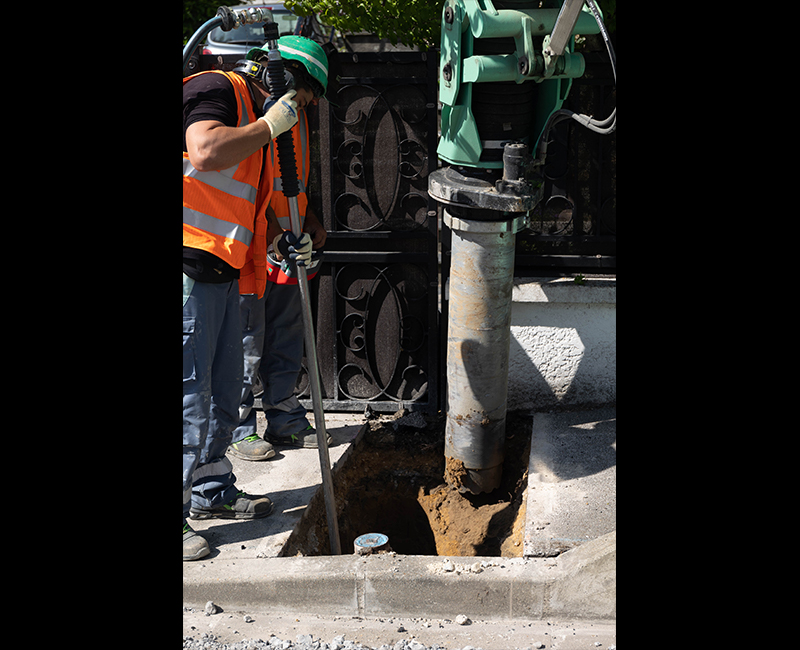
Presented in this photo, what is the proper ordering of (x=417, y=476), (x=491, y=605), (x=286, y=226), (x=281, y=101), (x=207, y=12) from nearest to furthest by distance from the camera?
(x=491, y=605) → (x=281, y=101) → (x=286, y=226) → (x=417, y=476) → (x=207, y=12)

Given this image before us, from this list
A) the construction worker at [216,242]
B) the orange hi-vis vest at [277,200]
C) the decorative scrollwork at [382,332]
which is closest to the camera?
the construction worker at [216,242]

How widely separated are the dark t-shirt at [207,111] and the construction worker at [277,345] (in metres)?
0.70

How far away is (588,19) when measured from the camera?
354cm

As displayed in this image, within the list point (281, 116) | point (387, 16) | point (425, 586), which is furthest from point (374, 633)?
point (387, 16)

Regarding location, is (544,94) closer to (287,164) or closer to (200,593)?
(287,164)

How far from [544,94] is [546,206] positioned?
3.05 ft

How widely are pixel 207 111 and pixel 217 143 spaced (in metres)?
0.18

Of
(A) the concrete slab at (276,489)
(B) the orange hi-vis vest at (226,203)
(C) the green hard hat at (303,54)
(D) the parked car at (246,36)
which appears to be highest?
(D) the parked car at (246,36)

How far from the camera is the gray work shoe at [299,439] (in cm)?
457

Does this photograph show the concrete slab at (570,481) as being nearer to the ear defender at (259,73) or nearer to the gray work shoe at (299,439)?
the gray work shoe at (299,439)

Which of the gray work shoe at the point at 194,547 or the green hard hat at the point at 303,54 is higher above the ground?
the green hard hat at the point at 303,54

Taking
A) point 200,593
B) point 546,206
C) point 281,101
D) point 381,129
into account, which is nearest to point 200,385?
point 200,593

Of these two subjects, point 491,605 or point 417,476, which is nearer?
point 491,605

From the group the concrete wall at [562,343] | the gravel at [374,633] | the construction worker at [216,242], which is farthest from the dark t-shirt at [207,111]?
the concrete wall at [562,343]
